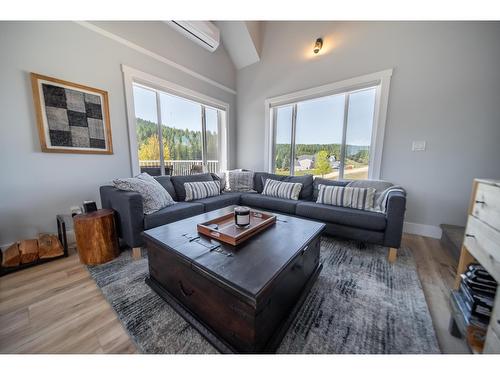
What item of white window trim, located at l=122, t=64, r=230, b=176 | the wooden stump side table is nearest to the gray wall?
white window trim, located at l=122, t=64, r=230, b=176

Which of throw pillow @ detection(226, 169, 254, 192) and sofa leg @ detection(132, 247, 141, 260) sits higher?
throw pillow @ detection(226, 169, 254, 192)

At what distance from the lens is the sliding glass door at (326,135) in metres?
2.73

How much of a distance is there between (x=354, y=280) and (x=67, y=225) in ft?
9.81

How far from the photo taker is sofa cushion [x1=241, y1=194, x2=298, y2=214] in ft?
7.94

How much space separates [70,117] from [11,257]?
1452 mm

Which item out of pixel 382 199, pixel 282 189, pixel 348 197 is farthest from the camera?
pixel 282 189

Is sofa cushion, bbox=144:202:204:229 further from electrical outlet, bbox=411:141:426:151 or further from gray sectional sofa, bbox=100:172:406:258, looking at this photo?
electrical outlet, bbox=411:141:426:151

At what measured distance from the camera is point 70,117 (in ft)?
6.50

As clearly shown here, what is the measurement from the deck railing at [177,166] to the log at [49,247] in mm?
1273

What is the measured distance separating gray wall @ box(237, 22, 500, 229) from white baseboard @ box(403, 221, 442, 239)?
0.19 ft

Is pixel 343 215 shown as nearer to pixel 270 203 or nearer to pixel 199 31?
pixel 270 203

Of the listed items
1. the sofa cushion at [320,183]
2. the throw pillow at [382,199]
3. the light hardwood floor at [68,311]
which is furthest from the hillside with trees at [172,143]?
the throw pillow at [382,199]

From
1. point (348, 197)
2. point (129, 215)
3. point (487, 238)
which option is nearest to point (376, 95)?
point (348, 197)
